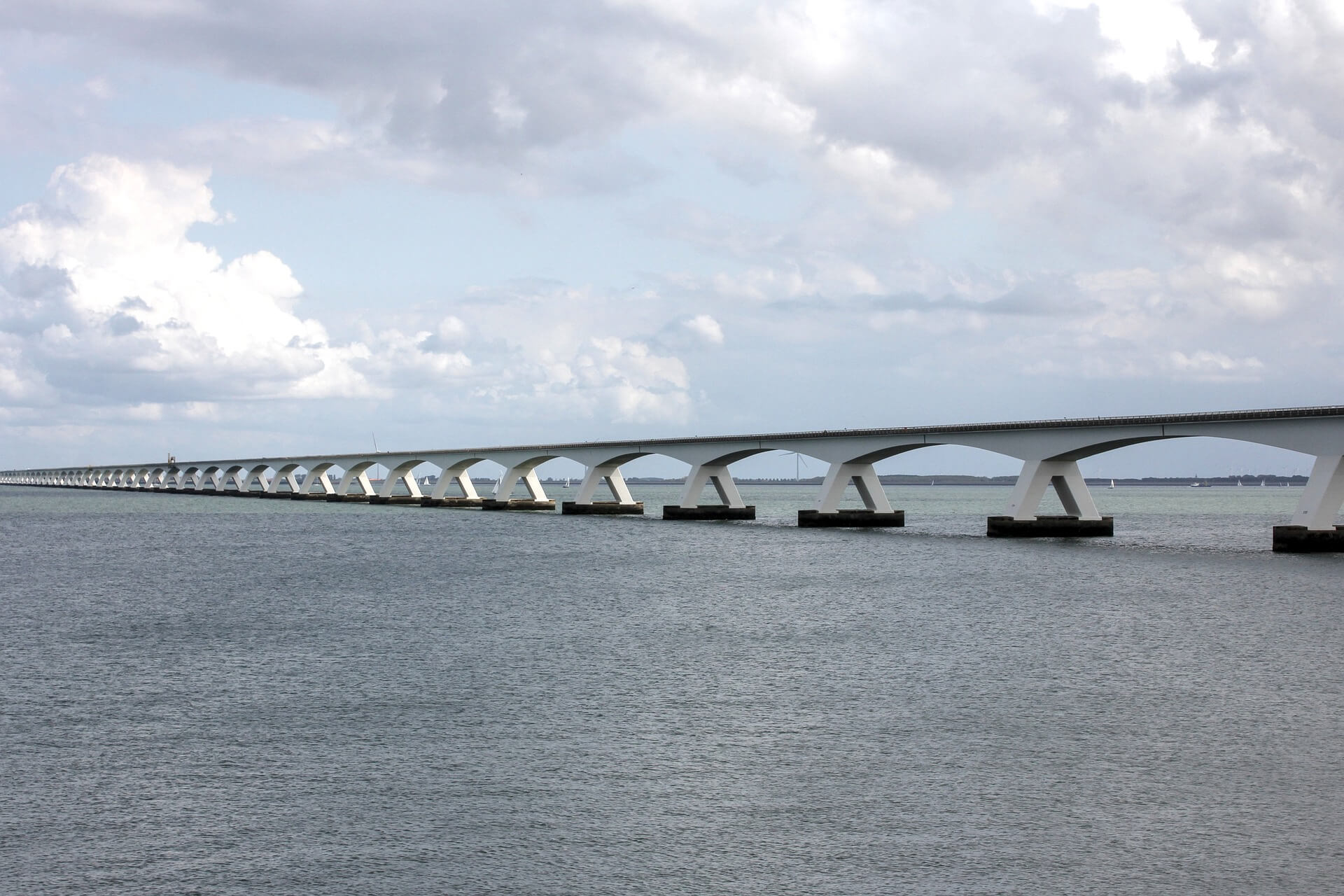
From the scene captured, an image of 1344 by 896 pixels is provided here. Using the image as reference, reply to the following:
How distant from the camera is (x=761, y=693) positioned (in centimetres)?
2017

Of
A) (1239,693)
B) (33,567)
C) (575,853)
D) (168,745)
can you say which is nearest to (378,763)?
(168,745)

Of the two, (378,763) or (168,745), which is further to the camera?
(168,745)

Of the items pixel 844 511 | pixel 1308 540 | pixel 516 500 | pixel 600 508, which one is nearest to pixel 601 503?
pixel 600 508

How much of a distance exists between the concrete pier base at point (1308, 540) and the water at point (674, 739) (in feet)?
49.2

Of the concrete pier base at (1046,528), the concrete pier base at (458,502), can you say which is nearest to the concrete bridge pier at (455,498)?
the concrete pier base at (458,502)

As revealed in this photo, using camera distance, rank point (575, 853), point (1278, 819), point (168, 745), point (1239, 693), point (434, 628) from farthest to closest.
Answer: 1. point (434, 628)
2. point (1239, 693)
3. point (168, 745)
4. point (1278, 819)
5. point (575, 853)

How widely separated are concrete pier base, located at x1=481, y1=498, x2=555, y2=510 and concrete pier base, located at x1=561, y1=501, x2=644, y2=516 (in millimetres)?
13460

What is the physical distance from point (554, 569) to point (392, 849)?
37117 mm

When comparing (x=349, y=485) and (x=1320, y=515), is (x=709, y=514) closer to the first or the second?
(x=1320, y=515)

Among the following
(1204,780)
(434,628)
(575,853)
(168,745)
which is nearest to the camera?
(575,853)

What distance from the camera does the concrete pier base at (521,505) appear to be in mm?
129500

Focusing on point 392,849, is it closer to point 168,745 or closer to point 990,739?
point 168,745

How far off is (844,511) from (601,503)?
37.9m

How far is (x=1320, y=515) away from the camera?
52.0 meters
